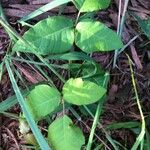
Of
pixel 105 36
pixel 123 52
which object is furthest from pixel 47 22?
pixel 123 52

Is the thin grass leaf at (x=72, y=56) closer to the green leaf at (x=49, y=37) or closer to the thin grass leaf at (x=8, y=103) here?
the green leaf at (x=49, y=37)

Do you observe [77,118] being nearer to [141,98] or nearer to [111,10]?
[141,98]

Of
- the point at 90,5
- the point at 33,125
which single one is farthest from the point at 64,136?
the point at 90,5

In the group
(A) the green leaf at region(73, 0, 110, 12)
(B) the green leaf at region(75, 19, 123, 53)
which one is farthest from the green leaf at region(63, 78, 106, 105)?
(A) the green leaf at region(73, 0, 110, 12)

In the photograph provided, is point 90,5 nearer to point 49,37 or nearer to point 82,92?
point 49,37

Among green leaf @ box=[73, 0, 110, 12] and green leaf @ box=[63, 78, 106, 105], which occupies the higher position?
green leaf @ box=[73, 0, 110, 12]

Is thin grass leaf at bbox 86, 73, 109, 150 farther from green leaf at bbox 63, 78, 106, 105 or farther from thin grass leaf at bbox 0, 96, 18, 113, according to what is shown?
thin grass leaf at bbox 0, 96, 18, 113
